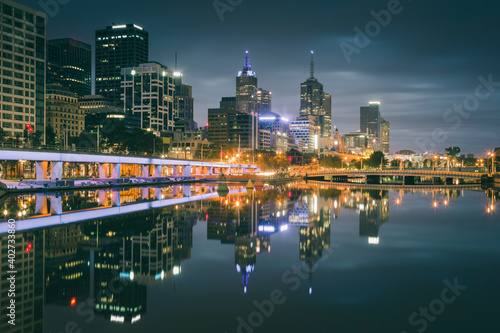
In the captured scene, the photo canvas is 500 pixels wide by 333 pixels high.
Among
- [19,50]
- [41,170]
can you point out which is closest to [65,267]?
[41,170]

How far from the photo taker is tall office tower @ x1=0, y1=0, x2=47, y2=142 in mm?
109438

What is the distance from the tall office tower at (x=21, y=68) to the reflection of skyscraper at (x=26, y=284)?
99890 mm

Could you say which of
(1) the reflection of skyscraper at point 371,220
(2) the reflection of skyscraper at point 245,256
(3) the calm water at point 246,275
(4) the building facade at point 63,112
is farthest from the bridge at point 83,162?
(4) the building facade at point 63,112

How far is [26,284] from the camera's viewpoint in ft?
49.4

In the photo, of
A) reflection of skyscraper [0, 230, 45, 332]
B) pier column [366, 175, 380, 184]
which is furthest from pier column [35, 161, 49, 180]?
pier column [366, 175, 380, 184]

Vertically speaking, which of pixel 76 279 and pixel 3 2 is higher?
pixel 3 2

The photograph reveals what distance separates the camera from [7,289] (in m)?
14.3

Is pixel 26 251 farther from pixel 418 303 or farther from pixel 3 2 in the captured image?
pixel 3 2

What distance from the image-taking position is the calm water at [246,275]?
40.0 ft

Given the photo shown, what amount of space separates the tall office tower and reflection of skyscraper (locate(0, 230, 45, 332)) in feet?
328

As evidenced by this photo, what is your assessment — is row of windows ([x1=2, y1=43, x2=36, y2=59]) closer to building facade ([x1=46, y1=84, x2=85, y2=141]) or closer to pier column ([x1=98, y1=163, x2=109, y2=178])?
building facade ([x1=46, y1=84, x2=85, y2=141])

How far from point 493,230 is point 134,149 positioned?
4143 inches

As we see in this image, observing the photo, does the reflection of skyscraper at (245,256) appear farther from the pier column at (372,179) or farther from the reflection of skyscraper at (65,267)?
the pier column at (372,179)

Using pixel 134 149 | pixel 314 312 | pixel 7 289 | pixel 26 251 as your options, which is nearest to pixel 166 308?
pixel 314 312
